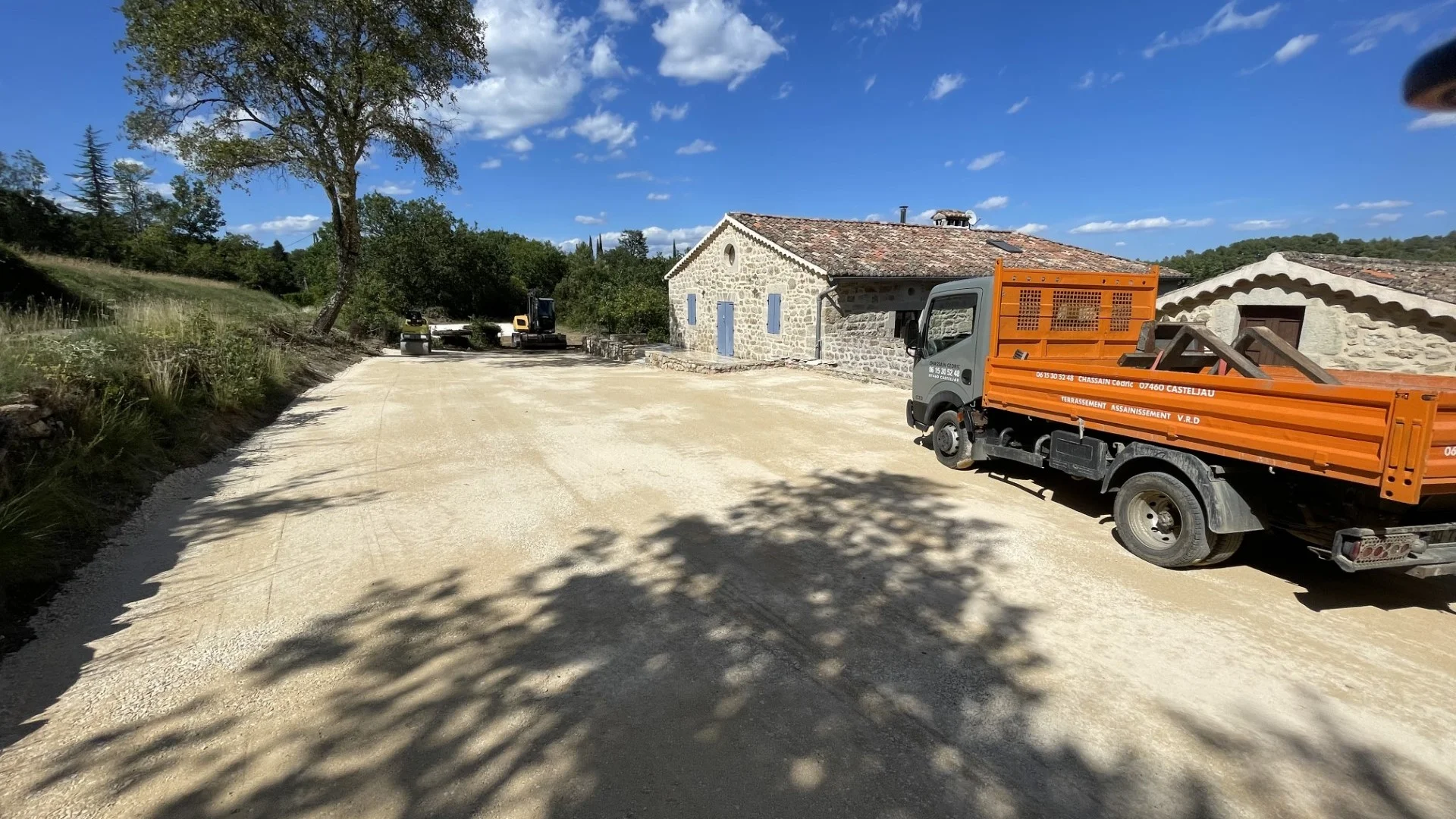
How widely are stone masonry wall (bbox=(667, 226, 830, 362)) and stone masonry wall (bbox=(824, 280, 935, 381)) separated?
64 cm

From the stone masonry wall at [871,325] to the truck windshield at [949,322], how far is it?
16.8ft

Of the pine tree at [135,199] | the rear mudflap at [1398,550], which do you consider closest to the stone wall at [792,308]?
the rear mudflap at [1398,550]

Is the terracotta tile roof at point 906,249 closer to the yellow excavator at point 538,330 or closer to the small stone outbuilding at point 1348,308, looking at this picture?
the small stone outbuilding at point 1348,308

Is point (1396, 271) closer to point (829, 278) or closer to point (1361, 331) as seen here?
point (1361, 331)

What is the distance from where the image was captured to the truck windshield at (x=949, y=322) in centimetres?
673

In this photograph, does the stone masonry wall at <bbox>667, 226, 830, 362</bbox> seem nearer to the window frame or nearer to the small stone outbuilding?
the small stone outbuilding

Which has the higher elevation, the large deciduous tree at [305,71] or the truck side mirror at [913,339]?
the large deciduous tree at [305,71]

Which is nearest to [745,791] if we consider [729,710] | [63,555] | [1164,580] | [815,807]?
[815,807]

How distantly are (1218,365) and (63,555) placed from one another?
28.9ft

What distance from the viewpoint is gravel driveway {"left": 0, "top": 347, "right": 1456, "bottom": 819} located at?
93.0 inches

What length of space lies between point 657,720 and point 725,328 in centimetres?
2062

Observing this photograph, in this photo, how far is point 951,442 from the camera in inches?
272

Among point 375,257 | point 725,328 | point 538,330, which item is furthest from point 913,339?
point 375,257

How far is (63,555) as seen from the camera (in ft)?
14.1
